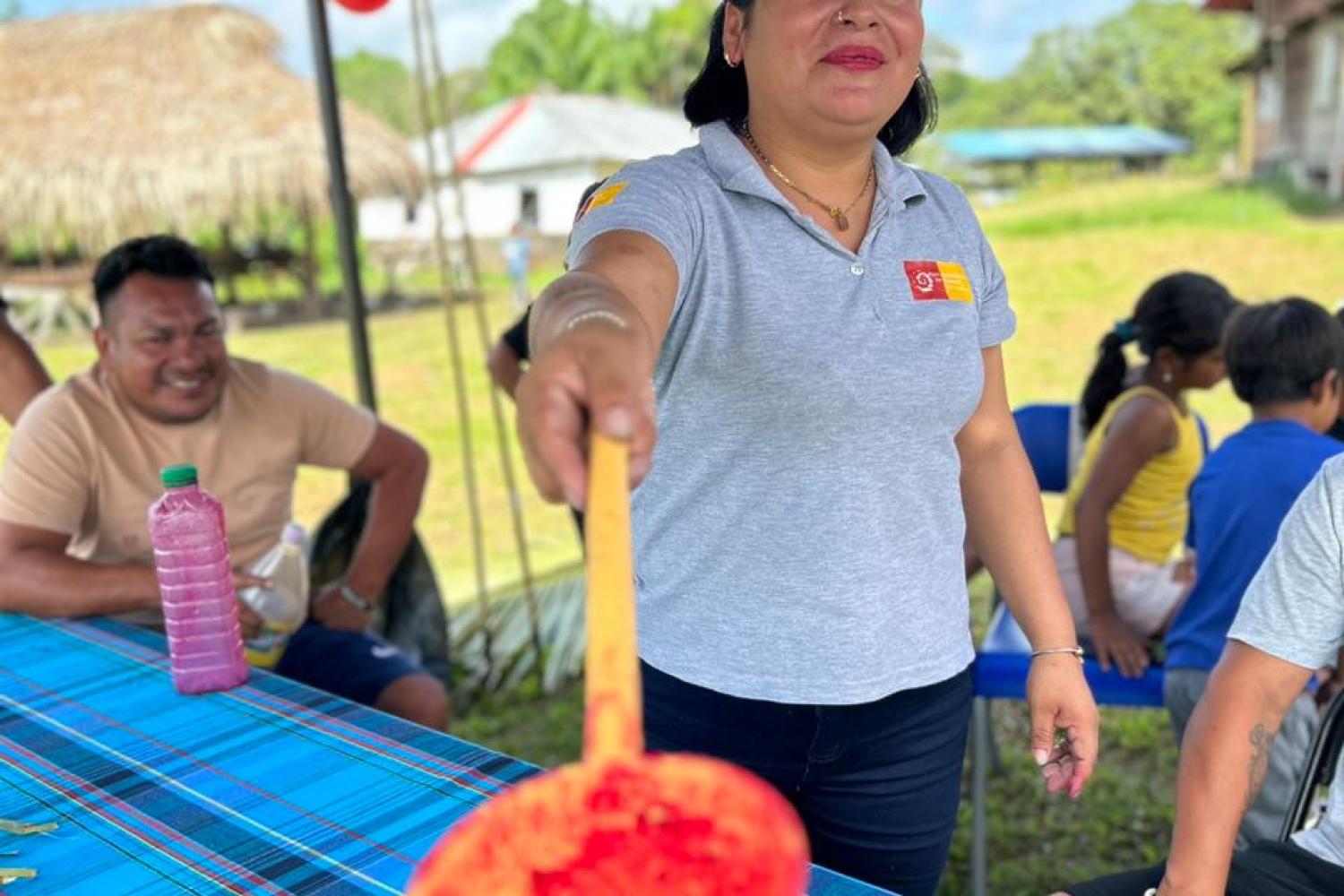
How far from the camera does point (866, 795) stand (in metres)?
1.40

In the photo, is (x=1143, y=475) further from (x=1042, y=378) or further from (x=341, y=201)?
(x=1042, y=378)

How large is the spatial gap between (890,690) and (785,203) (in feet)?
1.90

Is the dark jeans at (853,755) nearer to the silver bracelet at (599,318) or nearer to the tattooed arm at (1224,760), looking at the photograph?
the tattooed arm at (1224,760)

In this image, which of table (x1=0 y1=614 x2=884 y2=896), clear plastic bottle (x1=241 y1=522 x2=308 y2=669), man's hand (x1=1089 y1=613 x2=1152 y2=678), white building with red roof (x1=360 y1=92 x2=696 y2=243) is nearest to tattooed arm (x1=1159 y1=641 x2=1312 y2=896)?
table (x1=0 y1=614 x2=884 y2=896)

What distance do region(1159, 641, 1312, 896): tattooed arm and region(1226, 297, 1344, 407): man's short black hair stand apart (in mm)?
1019

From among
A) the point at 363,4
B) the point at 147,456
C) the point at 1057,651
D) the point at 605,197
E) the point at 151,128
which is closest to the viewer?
the point at 605,197

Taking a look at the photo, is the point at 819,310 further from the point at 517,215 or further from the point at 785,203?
the point at 517,215

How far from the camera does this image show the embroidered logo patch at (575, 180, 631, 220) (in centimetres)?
111

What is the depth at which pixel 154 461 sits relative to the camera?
2.47 metres

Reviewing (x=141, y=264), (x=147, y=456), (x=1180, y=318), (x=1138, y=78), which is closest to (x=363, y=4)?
(x=141, y=264)

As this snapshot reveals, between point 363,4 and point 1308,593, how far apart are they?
3070 millimetres

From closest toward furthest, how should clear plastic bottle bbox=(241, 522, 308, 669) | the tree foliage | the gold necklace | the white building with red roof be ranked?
the gold necklace
clear plastic bottle bbox=(241, 522, 308, 669)
the white building with red roof
the tree foliage

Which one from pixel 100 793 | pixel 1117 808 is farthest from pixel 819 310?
pixel 1117 808

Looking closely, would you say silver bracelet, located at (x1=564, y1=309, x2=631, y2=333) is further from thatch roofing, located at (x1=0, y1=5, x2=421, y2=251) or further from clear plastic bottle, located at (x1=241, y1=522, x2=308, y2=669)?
thatch roofing, located at (x1=0, y1=5, x2=421, y2=251)
